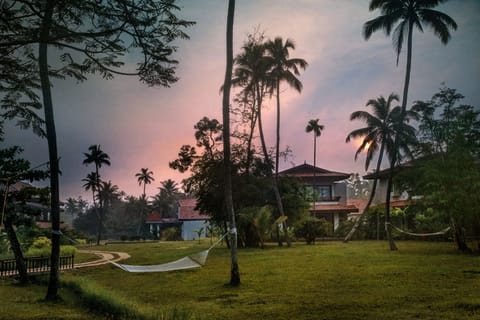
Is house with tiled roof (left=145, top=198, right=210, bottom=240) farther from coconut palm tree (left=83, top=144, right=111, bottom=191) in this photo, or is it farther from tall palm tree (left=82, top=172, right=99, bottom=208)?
coconut palm tree (left=83, top=144, right=111, bottom=191)

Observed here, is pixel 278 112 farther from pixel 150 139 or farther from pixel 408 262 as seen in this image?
pixel 408 262

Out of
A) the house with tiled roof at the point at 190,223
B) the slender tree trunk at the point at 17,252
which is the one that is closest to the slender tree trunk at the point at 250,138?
the slender tree trunk at the point at 17,252

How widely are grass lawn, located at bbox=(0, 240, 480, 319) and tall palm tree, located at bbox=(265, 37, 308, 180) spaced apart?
11979mm

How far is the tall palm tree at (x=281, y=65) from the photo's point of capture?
73.0 ft

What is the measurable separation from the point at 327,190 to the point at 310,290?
24754mm

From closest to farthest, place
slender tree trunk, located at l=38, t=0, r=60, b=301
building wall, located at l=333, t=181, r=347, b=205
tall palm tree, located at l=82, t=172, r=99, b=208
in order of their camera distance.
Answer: slender tree trunk, located at l=38, t=0, r=60, b=301 → building wall, located at l=333, t=181, r=347, b=205 → tall palm tree, located at l=82, t=172, r=99, b=208

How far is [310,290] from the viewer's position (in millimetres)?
8211

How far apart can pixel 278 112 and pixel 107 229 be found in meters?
40.6

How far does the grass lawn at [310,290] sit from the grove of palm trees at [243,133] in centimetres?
6

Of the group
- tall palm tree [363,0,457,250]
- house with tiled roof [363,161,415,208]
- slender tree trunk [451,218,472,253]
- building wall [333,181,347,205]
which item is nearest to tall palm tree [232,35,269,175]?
tall palm tree [363,0,457,250]

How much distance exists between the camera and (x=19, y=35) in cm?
542

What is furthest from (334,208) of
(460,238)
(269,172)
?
(460,238)

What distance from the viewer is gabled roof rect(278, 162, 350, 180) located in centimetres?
3161

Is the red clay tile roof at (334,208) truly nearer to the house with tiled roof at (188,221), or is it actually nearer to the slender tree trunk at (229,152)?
the house with tiled roof at (188,221)
